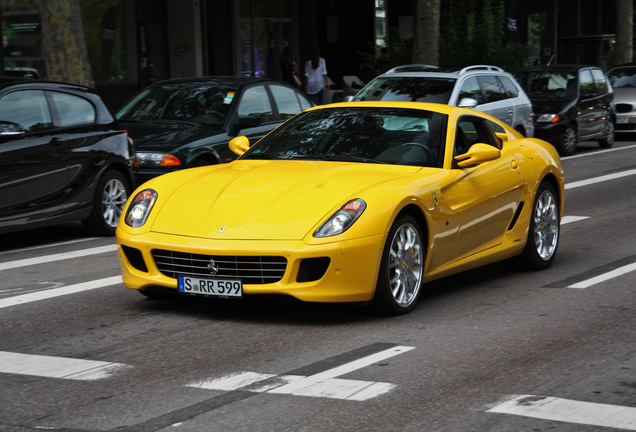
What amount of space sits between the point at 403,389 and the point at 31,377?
1.92 meters

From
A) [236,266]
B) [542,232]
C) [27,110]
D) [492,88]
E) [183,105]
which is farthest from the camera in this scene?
[492,88]

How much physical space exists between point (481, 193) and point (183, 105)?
642 cm

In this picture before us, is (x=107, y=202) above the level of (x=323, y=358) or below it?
above

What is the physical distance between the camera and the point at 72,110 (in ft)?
36.6

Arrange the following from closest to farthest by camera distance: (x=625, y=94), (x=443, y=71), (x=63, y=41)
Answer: (x=63, y=41) < (x=443, y=71) < (x=625, y=94)

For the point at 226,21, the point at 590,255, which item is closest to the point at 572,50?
the point at 226,21

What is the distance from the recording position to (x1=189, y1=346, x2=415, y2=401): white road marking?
17.3 ft

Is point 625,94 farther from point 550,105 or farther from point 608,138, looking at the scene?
point 550,105

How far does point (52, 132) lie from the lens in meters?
10.7

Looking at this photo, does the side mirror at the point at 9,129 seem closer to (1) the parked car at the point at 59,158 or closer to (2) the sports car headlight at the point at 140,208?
(1) the parked car at the point at 59,158

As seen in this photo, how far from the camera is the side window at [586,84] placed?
21.8 metres

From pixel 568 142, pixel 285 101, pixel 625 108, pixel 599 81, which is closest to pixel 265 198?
pixel 285 101

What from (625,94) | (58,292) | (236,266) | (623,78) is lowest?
(58,292)

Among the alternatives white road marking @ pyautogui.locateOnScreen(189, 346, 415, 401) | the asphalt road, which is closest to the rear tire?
the asphalt road
